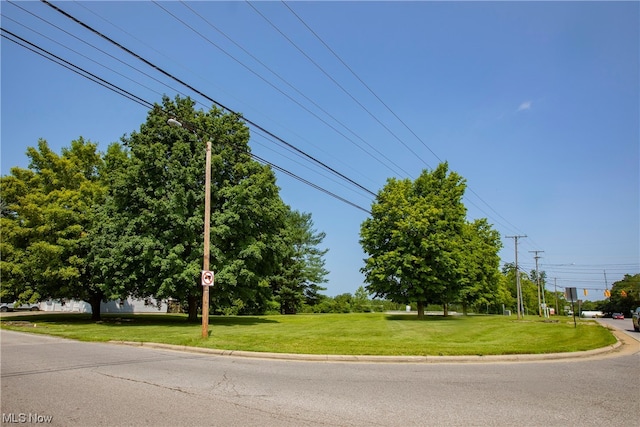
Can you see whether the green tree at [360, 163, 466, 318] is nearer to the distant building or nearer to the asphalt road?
the asphalt road

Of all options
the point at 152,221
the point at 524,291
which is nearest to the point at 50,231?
the point at 152,221

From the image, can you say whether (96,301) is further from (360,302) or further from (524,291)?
(524,291)

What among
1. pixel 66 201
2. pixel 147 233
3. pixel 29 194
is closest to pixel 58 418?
pixel 147 233

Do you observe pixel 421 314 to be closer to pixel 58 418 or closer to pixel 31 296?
pixel 31 296

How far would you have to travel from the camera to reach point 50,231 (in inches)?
1148

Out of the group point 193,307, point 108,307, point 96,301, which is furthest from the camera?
point 108,307

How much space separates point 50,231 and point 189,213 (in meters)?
11.3

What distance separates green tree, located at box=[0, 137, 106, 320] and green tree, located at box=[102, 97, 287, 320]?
285 cm

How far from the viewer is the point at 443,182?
135 ft

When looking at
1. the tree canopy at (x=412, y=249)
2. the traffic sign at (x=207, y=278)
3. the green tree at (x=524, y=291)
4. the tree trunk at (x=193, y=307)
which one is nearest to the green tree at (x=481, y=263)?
the tree canopy at (x=412, y=249)

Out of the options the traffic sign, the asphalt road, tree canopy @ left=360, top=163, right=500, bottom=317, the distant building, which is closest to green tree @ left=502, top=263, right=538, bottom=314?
tree canopy @ left=360, top=163, right=500, bottom=317

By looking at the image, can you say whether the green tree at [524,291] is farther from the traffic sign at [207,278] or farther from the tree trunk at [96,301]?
the traffic sign at [207,278]

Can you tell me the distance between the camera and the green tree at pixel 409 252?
31766 millimetres

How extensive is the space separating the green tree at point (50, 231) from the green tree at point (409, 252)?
19.9 metres
